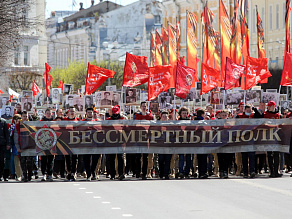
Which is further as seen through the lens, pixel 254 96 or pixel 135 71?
pixel 254 96

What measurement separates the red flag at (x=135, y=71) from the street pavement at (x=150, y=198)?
25.6 feet

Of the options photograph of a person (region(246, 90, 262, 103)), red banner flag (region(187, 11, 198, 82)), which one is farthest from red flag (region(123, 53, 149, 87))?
red banner flag (region(187, 11, 198, 82))

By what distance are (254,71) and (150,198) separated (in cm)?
1367

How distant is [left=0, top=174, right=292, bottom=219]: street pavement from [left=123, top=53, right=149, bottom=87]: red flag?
25.6 feet

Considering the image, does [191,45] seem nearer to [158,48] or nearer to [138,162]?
[158,48]

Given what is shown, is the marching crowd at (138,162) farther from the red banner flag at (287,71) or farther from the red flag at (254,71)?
the red flag at (254,71)

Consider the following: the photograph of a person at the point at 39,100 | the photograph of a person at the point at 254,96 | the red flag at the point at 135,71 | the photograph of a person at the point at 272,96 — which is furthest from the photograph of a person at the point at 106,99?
the photograph of a person at the point at 39,100

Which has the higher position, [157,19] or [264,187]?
[157,19]

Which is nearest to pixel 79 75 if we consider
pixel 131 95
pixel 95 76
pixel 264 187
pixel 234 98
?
pixel 234 98

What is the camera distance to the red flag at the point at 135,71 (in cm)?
2625

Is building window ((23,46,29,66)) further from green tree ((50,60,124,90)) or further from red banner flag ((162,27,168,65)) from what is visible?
red banner flag ((162,27,168,65))

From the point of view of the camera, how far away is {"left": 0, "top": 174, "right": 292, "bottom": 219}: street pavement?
12.3 meters

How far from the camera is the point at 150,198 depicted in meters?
14.4

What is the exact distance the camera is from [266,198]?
1429 centimetres
